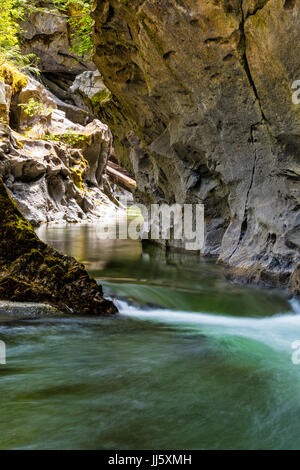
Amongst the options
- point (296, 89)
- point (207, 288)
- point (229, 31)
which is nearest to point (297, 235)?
point (207, 288)

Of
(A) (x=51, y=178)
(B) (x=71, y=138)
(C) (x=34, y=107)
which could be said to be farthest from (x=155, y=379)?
(B) (x=71, y=138)

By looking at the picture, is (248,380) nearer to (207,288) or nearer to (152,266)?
(207,288)

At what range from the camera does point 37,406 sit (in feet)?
9.31

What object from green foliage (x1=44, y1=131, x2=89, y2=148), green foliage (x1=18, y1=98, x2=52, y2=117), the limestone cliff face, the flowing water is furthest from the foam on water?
green foliage (x1=44, y1=131, x2=89, y2=148)

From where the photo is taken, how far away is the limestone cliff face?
6.94 m

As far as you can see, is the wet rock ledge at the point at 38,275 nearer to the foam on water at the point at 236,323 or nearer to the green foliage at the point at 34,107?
the foam on water at the point at 236,323

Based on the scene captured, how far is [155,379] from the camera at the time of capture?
3416 millimetres

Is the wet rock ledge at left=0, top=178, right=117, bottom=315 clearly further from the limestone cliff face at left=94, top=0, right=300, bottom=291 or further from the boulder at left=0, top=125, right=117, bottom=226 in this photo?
the boulder at left=0, top=125, right=117, bottom=226

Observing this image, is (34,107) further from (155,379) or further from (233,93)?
(155,379)

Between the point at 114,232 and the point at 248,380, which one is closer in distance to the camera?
the point at 248,380

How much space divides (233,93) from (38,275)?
5.51 metres

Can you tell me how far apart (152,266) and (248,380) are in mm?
7502

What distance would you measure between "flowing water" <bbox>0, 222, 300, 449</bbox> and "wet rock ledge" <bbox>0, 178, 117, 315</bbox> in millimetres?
392

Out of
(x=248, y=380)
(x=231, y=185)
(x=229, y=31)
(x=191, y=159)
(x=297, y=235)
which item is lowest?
(x=248, y=380)
